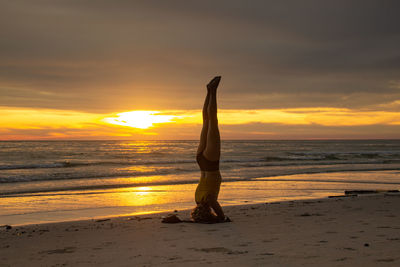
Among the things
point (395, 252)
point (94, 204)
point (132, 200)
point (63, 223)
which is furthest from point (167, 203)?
point (395, 252)

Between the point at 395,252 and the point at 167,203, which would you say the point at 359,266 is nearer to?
the point at 395,252

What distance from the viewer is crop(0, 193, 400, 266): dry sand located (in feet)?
19.9

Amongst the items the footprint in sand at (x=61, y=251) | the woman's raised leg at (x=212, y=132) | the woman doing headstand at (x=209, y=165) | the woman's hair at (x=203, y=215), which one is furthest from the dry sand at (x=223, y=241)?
the woman's raised leg at (x=212, y=132)

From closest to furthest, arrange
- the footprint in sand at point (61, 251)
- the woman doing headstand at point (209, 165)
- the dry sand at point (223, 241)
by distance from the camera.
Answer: the dry sand at point (223, 241) → the footprint in sand at point (61, 251) → the woman doing headstand at point (209, 165)

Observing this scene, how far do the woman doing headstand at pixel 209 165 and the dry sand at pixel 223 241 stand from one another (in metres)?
0.38

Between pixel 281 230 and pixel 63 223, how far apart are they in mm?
5176

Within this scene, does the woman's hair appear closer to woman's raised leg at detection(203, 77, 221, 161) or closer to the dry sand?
the dry sand

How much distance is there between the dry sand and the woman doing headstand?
38cm

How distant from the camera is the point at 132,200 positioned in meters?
14.5

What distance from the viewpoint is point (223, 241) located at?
738cm

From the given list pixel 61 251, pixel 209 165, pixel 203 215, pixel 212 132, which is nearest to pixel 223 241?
pixel 203 215

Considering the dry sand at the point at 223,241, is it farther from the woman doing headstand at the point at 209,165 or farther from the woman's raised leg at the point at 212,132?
the woman's raised leg at the point at 212,132

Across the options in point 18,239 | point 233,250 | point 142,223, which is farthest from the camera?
point 142,223

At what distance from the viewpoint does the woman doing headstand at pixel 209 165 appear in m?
9.48
